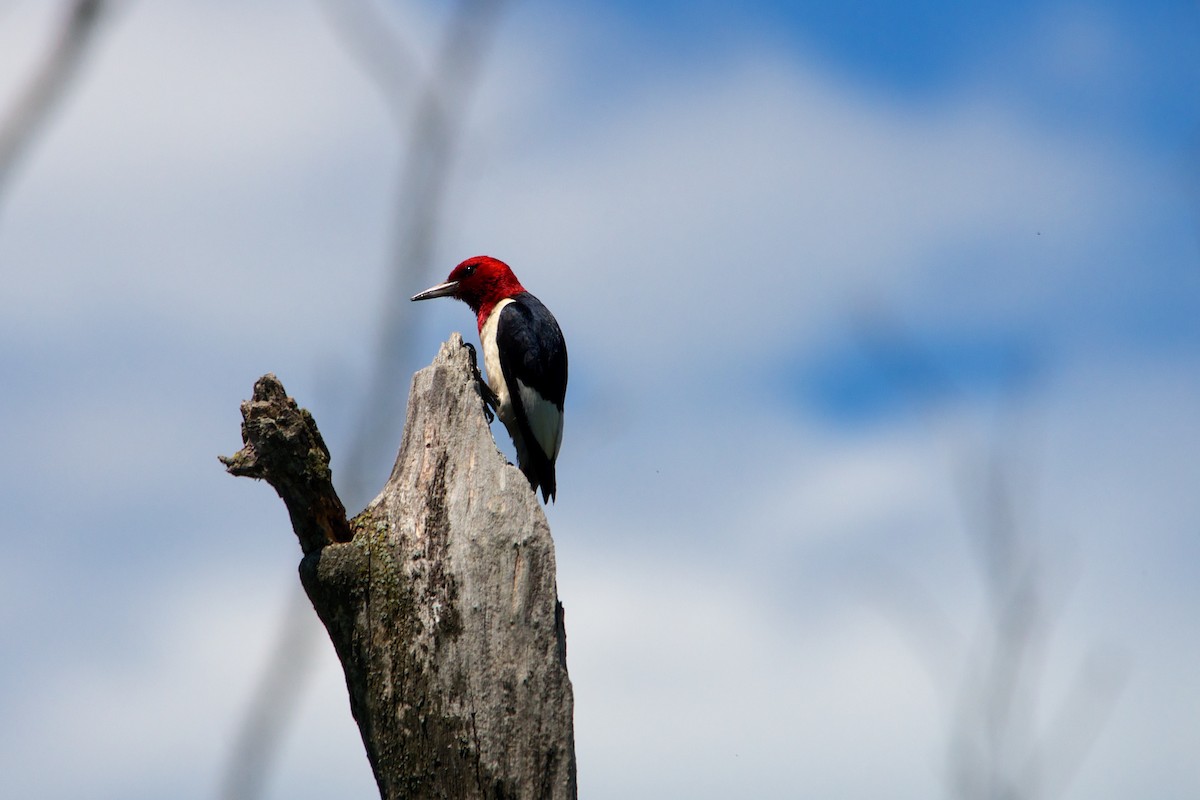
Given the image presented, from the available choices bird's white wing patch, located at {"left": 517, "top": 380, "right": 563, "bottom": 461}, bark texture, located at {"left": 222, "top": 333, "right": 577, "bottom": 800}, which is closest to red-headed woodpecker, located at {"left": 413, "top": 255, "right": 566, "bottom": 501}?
bird's white wing patch, located at {"left": 517, "top": 380, "right": 563, "bottom": 461}

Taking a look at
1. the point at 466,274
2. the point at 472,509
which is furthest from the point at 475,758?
the point at 466,274

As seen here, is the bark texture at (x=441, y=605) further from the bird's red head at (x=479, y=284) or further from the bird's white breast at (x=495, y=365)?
the bird's red head at (x=479, y=284)

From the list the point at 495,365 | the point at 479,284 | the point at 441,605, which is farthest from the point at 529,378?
the point at 441,605

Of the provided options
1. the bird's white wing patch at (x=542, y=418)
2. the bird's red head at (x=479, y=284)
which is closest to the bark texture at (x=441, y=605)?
the bird's white wing patch at (x=542, y=418)

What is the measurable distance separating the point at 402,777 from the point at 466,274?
141 inches

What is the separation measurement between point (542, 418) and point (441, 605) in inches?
94.4

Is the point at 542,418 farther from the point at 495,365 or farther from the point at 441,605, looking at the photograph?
the point at 441,605

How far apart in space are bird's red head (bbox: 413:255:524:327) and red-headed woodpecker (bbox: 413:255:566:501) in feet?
0.90

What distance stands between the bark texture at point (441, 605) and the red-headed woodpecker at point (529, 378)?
195 cm

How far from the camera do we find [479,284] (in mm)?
6371

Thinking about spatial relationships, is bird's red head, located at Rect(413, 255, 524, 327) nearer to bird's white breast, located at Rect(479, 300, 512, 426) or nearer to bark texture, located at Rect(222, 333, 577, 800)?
bird's white breast, located at Rect(479, 300, 512, 426)

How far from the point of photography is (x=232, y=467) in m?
3.54

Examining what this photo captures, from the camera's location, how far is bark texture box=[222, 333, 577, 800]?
3.20 meters

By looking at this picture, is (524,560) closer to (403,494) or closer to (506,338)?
(403,494)
